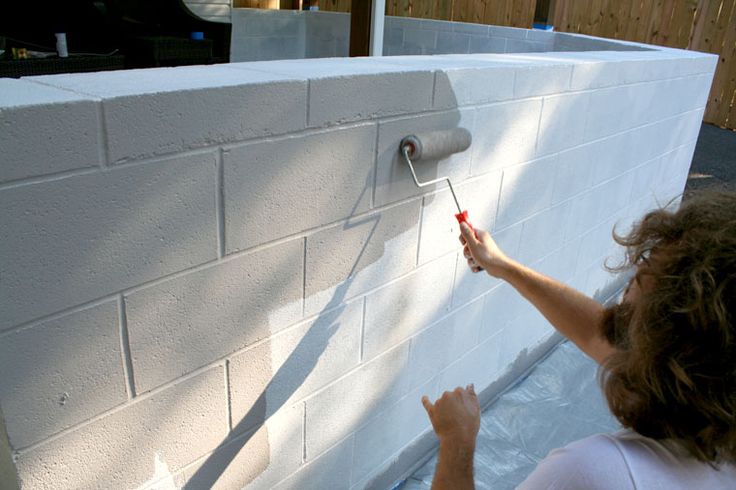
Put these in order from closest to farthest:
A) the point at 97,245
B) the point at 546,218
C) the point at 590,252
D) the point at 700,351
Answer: the point at 700,351 < the point at 97,245 < the point at 546,218 < the point at 590,252

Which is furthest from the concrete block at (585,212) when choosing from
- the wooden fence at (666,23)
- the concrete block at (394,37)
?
the wooden fence at (666,23)

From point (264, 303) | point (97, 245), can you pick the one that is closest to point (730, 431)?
point (264, 303)

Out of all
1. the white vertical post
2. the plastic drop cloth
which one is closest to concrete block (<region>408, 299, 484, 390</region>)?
the plastic drop cloth

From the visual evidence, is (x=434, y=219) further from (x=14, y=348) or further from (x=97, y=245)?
(x=14, y=348)

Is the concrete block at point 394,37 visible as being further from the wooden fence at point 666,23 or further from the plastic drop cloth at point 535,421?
the plastic drop cloth at point 535,421

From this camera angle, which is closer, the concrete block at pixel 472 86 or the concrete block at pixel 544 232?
the concrete block at pixel 472 86

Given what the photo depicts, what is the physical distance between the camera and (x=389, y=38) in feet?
19.8

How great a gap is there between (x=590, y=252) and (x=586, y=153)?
662 mm

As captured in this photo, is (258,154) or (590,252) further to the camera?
(590,252)

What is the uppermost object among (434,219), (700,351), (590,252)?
(700,351)

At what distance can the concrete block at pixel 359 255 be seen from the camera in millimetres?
1480

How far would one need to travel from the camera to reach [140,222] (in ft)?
3.46

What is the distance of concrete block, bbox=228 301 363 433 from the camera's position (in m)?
1.38

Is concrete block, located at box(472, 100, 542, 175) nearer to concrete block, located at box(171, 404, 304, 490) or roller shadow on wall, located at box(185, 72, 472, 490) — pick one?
roller shadow on wall, located at box(185, 72, 472, 490)
